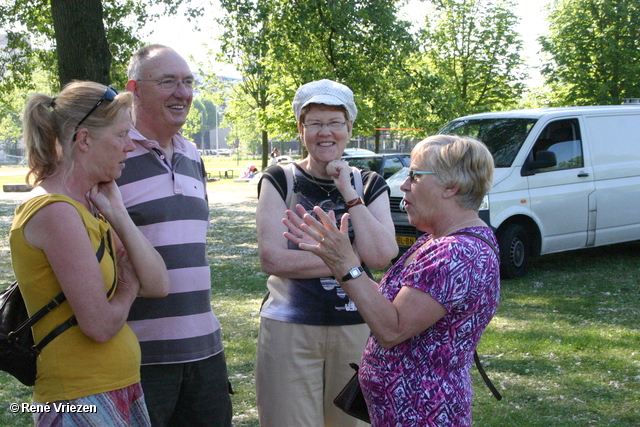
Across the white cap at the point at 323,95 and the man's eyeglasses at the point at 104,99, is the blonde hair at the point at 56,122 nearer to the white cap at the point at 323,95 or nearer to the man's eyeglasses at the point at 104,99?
the man's eyeglasses at the point at 104,99

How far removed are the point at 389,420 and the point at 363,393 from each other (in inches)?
6.6

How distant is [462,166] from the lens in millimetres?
2250

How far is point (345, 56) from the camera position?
17297mm

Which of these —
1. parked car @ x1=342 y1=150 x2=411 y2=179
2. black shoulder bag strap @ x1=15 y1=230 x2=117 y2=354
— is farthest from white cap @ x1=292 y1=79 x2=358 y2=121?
parked car @ x1=342 y1=150 x2=411 y2=179

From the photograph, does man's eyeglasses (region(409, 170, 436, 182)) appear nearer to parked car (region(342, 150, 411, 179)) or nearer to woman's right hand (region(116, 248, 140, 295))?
woman's right hand (region(116, 248, 140, 295))

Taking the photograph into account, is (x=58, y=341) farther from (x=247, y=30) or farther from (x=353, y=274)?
(x=247, y=30)

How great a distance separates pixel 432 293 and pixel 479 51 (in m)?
27.9

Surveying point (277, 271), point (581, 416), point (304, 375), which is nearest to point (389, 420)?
point (304, 375)

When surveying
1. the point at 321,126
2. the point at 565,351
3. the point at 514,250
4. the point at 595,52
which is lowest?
the point at 565,351

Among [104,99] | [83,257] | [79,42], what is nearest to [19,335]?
[83,257]

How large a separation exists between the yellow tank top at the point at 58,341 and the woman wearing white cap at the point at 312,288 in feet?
2.53

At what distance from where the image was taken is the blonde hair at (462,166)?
2.25 metres

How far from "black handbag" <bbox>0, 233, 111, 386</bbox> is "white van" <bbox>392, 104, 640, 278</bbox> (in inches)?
289

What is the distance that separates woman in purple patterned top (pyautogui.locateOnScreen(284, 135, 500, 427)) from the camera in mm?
2090
